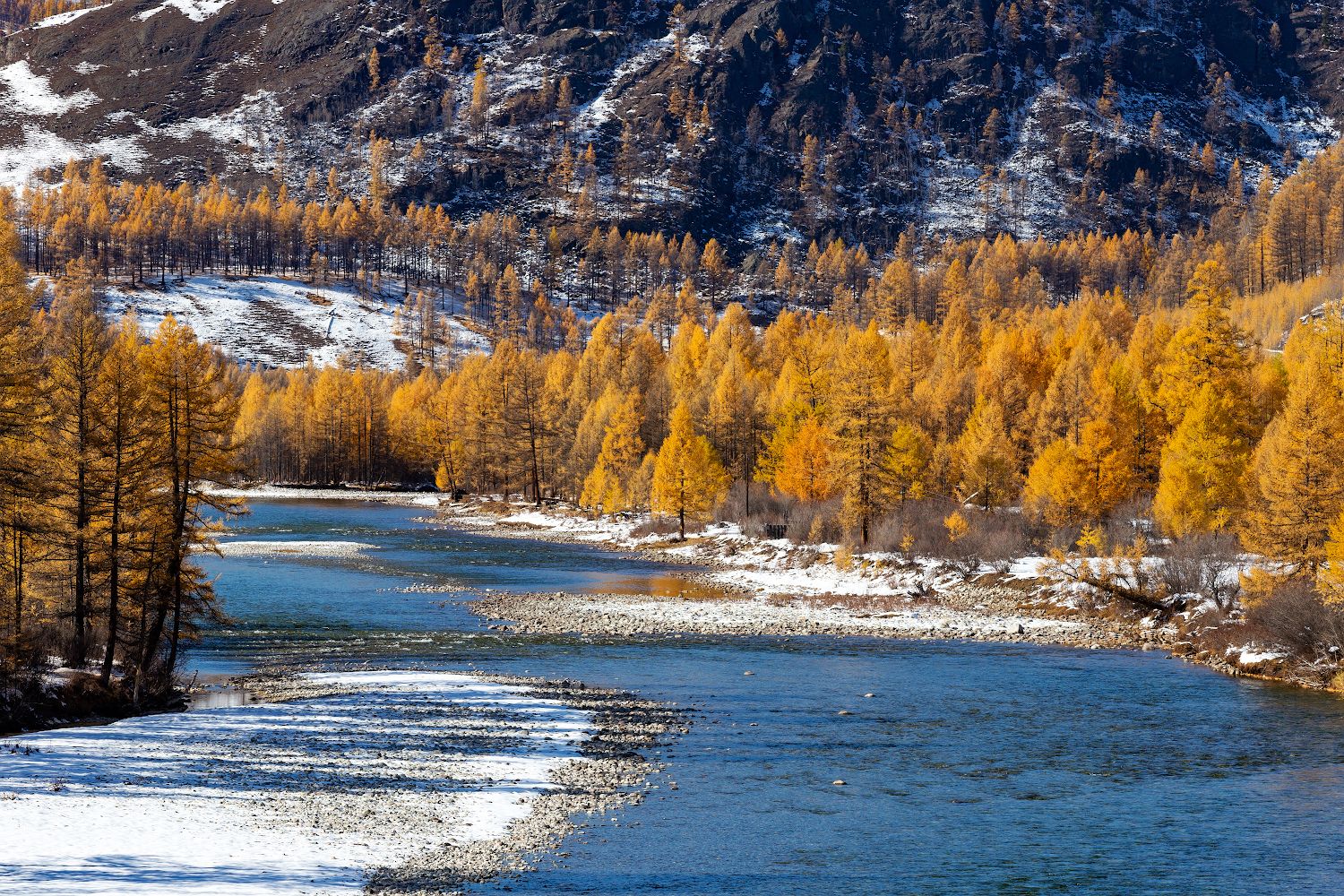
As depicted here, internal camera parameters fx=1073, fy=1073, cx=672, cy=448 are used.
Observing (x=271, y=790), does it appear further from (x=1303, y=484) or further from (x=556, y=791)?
(x=1303, y=484)

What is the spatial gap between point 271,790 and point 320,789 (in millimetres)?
873

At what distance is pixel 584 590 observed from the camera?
5256cm

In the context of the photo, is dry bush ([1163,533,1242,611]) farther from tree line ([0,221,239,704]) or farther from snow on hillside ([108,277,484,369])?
snow on hillside ([108,277,484,369])

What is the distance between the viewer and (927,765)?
2327 centimetres

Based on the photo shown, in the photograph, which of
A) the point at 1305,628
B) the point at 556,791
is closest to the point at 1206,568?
the point at 1305,628

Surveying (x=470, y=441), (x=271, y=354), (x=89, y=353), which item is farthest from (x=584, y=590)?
(x=271, y=354)

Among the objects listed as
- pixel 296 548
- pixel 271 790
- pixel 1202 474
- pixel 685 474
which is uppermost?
pixel 1202 474

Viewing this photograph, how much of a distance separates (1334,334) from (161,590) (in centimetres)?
6398

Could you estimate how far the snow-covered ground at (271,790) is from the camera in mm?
14906

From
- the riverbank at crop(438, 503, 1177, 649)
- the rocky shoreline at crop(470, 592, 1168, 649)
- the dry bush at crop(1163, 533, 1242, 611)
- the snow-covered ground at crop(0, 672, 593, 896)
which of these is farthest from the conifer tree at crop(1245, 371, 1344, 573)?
the snow-covered ground at crop(0, 672, 593, 896)

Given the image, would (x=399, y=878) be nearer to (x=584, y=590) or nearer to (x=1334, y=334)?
(x=584, y=590)

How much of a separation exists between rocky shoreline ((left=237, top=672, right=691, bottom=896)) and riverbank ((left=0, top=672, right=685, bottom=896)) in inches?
2.0

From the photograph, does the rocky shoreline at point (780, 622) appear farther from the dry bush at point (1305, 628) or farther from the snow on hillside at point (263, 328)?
the snow on hillside at point (263, 328)

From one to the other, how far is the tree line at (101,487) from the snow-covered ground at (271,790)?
551 centimetres
